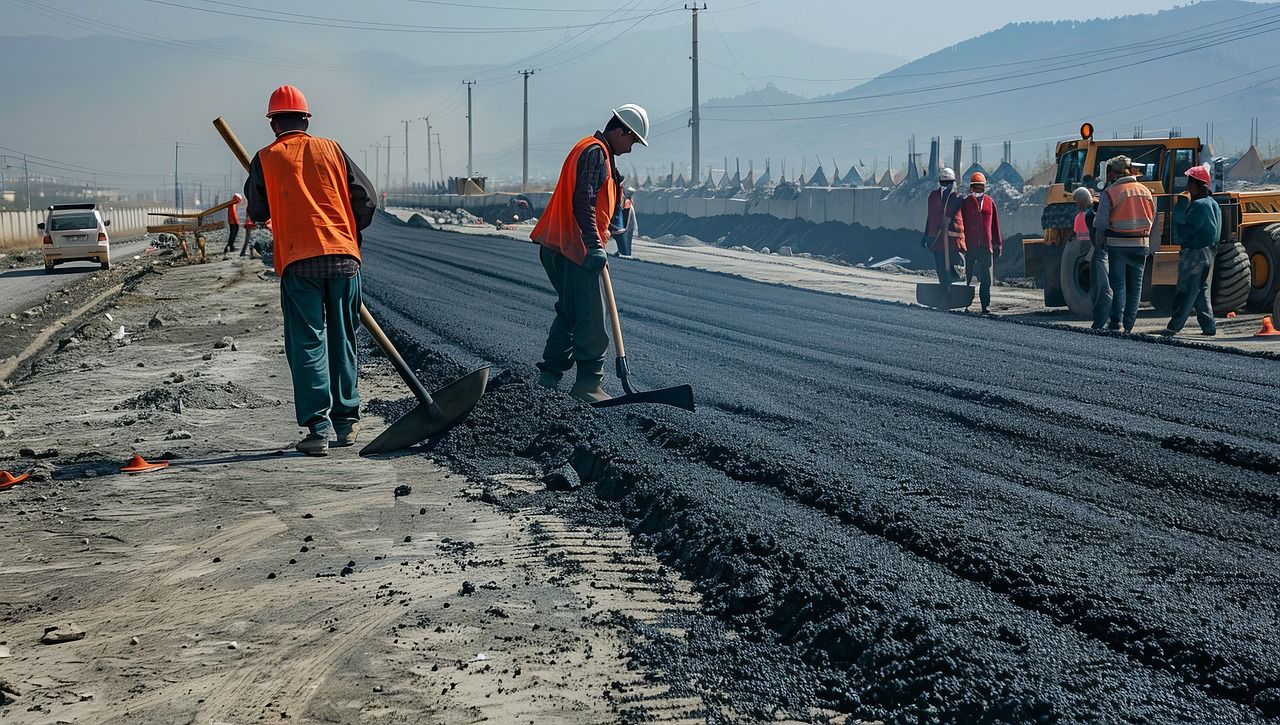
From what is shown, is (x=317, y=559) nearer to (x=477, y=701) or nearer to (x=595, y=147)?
(x=477, y=701)

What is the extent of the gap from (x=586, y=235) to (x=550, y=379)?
1.17 metres

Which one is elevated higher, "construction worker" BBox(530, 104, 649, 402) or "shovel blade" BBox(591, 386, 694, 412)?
"construction worker" BBox(530, 104, 649, 402)

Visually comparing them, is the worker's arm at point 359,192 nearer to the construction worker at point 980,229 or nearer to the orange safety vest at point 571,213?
the orange safety vest at point 571,213

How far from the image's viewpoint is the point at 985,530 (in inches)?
196

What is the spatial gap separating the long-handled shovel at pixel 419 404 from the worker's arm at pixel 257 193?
0.15 metres

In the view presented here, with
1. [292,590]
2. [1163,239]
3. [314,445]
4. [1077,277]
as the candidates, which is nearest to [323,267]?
[314,445]

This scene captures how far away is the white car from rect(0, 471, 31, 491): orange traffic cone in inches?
943

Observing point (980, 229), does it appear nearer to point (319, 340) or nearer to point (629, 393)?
point (629, 393)

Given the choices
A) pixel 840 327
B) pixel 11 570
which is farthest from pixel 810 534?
pixel 840 327

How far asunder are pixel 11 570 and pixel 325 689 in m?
1.99

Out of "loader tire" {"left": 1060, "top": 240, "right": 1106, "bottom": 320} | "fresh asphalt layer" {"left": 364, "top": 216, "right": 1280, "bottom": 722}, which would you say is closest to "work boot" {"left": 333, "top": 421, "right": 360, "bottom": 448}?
"fresh asphalt layer" {"left": 364, "top": 216, "right": 1280, "bottom": 722}

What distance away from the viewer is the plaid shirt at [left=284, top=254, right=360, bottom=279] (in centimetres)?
682

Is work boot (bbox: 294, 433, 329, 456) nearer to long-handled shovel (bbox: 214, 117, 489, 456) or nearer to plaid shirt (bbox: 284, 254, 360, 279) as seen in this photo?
long-handled shovel (bbox: 214, 117, 489, 456)

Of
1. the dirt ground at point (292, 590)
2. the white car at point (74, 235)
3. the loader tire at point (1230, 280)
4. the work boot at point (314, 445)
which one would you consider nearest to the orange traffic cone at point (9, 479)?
the dirt ground at point (292, 590)
